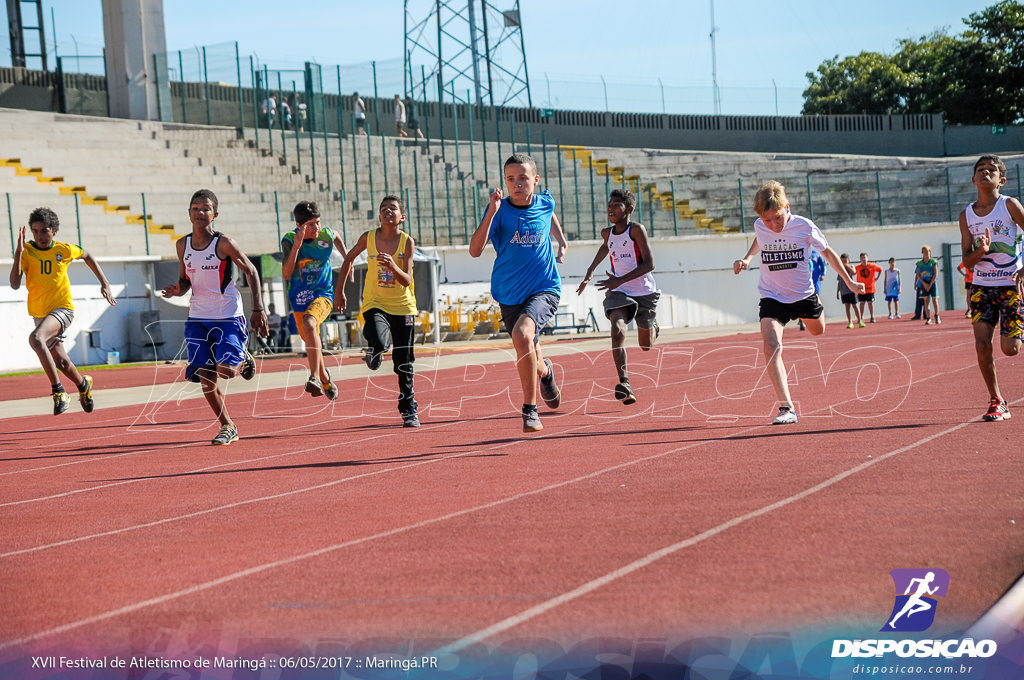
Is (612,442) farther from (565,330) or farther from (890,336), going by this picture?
(565,330)

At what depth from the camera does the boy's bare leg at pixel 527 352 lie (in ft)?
28.6

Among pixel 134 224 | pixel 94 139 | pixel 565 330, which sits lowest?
pixel 565 330

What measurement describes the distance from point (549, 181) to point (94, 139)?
51.0 feet

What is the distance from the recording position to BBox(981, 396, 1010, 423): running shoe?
27.9ft

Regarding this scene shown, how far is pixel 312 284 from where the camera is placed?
12.3 m

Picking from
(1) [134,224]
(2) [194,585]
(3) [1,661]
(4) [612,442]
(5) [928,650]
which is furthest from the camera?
(1) [134,224]

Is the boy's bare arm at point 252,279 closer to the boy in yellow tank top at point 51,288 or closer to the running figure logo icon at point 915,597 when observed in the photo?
the boy in yellow tank top at point 51,288

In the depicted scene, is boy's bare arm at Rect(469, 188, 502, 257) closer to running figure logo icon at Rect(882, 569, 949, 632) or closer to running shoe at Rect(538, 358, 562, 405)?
running shoe at Rect(538, 358, 562, 405)

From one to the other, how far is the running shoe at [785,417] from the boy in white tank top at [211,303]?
429 cm

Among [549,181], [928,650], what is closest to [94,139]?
[549,181]

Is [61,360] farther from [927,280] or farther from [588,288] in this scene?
[588,288]

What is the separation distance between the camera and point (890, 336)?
2264cm

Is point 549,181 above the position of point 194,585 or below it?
above

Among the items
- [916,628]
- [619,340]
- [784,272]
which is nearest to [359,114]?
[619,340]
